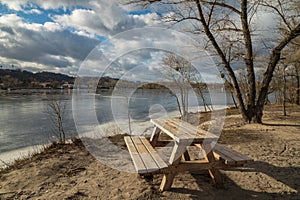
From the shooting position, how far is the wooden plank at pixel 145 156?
2165 mm

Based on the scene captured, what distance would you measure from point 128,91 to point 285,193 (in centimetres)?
578

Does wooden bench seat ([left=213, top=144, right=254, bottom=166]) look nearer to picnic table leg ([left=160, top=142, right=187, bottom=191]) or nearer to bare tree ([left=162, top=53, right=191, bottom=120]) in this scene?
picnic table leg ([left=160, top=142, right=187, bottom=191])

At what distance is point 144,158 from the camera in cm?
249

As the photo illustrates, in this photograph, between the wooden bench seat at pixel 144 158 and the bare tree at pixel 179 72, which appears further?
the bare tree at pixel 179 72

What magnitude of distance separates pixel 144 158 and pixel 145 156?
0.29 feet

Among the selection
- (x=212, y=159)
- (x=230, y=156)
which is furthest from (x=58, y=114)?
(x=230, y=156)

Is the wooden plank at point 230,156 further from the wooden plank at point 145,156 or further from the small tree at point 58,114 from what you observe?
the small tree at point 58,114

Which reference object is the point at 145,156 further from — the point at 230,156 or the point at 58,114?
the point at 58,114

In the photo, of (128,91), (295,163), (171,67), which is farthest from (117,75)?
(171,67)

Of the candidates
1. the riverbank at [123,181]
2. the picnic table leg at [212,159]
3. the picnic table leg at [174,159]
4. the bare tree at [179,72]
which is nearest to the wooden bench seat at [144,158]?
the picnic table leg at [174,159]

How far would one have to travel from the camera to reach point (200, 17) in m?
6.84

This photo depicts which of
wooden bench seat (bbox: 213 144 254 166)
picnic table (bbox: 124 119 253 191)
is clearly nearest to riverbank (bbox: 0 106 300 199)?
picnic table (bbox: 124 119 253 191)

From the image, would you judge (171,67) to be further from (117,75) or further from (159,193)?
(159,193)

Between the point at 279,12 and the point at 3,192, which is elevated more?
the point at 279,12
